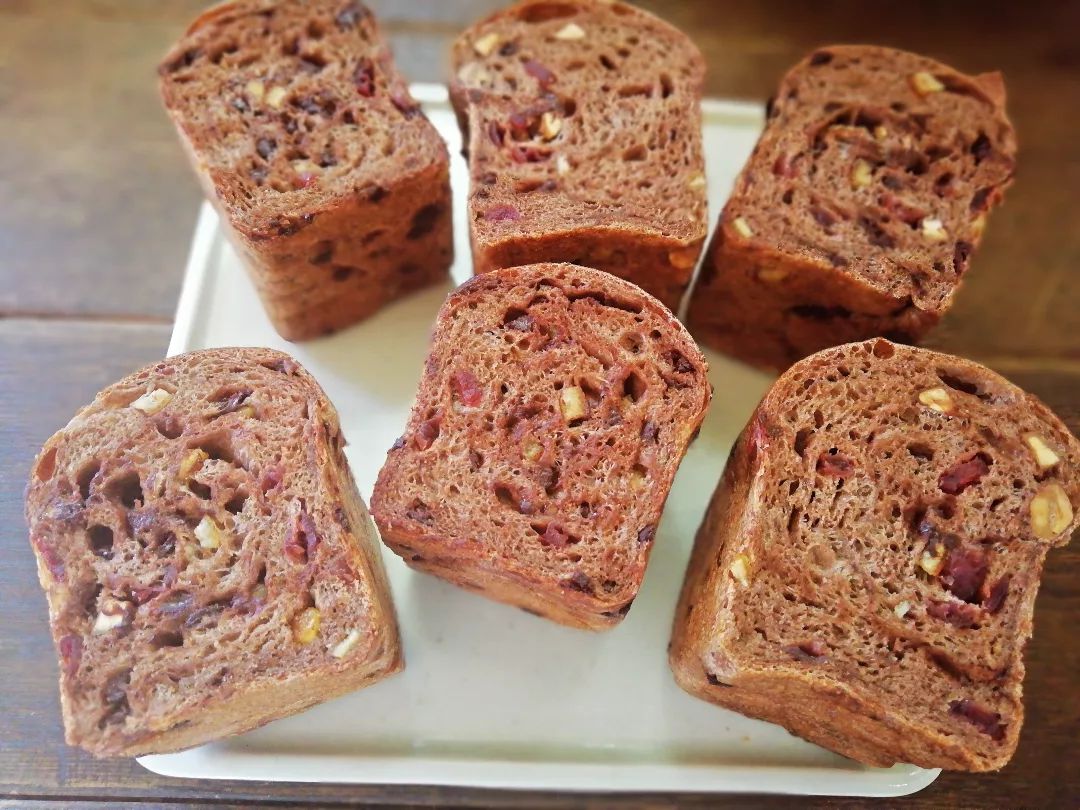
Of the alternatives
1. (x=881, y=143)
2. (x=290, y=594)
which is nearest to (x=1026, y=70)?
(x=881, y=143)

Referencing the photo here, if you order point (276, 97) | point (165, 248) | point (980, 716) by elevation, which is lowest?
point (980, 716)

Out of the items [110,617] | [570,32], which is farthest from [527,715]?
[570,32]

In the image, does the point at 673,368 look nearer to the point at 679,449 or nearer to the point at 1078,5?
the point at 679,449

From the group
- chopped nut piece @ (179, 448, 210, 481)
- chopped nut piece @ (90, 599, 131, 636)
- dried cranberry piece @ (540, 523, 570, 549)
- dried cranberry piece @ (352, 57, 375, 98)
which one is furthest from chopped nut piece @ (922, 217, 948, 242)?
chopped nut piece @ (90, 599, 131, 636)

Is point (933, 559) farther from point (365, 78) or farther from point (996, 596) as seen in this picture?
point (365, 78)

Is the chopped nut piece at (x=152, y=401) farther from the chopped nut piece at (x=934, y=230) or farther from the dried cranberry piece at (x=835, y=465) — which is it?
the chopped nut piece at (x=934, y=230)

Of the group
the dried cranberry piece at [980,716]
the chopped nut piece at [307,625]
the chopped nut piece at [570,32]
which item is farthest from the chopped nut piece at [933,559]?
the chopped nut piece at [570,32]

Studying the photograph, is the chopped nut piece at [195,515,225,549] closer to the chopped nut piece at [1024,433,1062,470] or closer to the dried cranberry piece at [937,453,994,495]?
the dried cranberry piece at [937,453,994,495]
